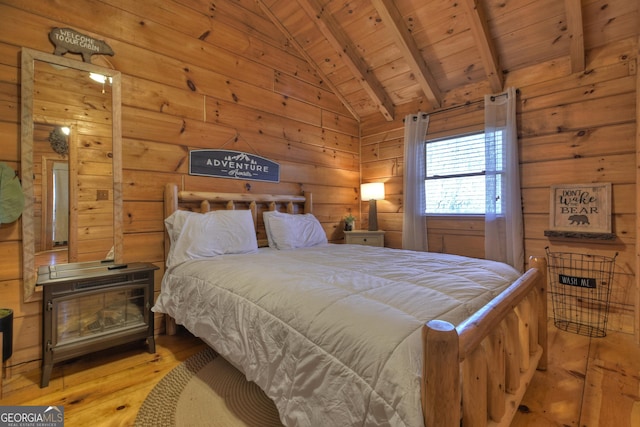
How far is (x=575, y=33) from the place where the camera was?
7.32ft

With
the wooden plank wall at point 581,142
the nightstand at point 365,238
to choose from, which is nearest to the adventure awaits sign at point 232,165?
the nightstand at point 365,238

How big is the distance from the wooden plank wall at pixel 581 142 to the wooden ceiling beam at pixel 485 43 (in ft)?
0.48

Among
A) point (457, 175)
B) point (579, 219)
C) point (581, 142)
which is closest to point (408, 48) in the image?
point (457, 175)

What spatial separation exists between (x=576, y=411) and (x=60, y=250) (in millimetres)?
3048

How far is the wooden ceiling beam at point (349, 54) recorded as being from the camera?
2.90 m

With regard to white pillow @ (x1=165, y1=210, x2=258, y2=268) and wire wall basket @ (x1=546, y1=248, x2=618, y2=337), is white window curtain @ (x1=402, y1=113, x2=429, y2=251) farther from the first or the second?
white pillow @ (x1=165, y1=210, x2=258, y2=268)

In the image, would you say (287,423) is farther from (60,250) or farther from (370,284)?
(60,250)

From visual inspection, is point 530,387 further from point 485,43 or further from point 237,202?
point 485,43

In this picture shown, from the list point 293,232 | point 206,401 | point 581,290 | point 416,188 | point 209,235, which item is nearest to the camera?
point 206,401

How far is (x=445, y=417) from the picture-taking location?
0.70 meters

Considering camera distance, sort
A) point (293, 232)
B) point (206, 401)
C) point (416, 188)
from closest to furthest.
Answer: point (206, 401)
point (293, 232)
point (416, 188)

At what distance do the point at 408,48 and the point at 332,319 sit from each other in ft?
9.16

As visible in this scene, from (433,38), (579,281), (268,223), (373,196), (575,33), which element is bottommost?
(579,281)

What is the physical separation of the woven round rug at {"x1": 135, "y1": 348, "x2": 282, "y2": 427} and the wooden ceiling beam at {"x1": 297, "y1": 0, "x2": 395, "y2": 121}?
311 cm
